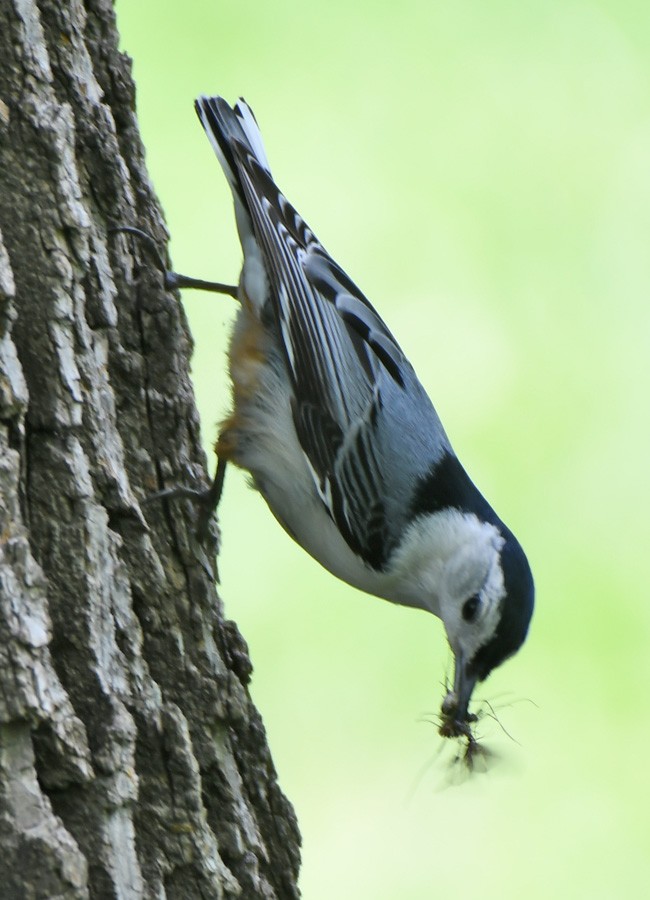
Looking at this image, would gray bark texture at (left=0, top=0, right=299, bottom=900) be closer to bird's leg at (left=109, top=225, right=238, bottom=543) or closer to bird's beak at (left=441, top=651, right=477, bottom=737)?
bird's leg at (left=109, top=225, right=238, bottom=543)

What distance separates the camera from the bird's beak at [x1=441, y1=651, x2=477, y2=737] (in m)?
2.97

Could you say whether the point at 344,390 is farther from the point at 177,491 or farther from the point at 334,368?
the point at 177,491

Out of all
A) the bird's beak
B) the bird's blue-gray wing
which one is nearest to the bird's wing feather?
the bird's blue-gray wing

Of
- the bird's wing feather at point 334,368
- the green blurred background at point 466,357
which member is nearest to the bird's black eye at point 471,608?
the bird's wing feather at point 334,368

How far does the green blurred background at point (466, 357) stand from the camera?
414cm

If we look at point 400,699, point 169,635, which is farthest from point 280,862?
point 400,699

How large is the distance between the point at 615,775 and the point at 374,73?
9.30ft

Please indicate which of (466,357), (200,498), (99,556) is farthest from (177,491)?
(466,357)

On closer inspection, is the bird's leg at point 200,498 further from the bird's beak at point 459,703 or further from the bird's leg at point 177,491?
the bird's beak at point 459,703

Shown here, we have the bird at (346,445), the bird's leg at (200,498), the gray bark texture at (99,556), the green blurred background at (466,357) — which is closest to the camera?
the gray bark texture at (99,556)

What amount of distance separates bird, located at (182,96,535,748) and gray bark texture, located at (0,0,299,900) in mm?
611

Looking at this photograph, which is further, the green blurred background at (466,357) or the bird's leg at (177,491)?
the green blurred background at (466,357)

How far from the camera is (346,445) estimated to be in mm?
3191

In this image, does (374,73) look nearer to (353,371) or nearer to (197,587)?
(353,371)
